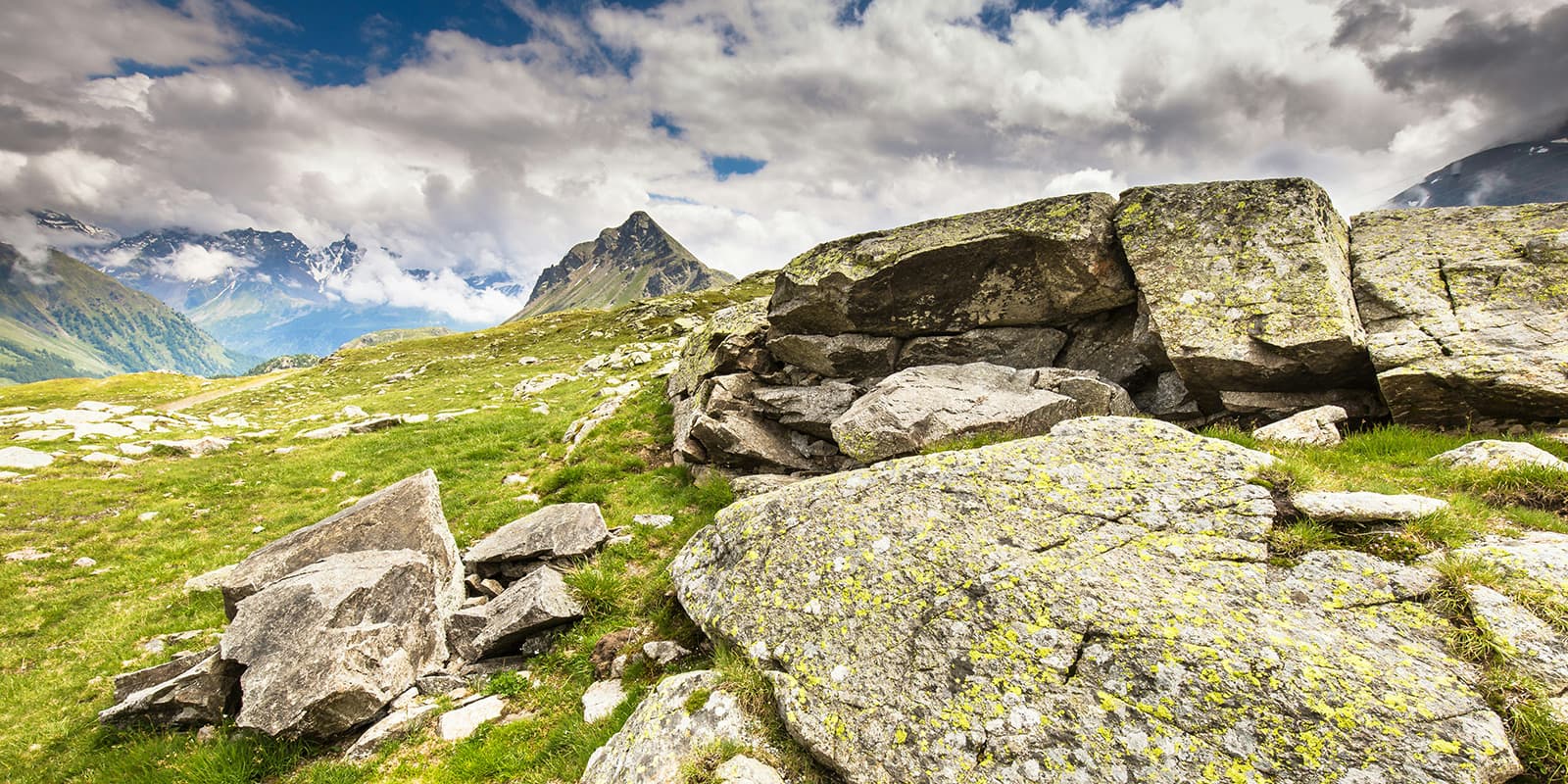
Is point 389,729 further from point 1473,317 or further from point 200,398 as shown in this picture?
point 200,398

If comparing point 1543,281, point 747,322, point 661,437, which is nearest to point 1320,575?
point 1543,281

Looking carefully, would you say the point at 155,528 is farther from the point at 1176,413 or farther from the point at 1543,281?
the point at 1543,281

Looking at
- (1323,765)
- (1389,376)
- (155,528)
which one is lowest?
(155,528)

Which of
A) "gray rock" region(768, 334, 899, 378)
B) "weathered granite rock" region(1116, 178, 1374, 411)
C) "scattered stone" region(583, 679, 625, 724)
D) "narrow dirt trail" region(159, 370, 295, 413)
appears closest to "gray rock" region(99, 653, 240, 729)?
"scattered stone" region(583, 679, 625, 724)

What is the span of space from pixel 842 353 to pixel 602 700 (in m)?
11.8

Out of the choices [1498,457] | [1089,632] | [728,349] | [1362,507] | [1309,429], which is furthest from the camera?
[728,349]

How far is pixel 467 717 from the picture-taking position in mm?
9281

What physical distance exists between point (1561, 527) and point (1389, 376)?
4468 millimetres

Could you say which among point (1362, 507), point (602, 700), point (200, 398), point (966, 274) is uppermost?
point (966, 274)

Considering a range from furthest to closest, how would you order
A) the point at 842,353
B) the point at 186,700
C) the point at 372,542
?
1. the point at 842,353
2. the point at 372,542
3. the point at 186,700

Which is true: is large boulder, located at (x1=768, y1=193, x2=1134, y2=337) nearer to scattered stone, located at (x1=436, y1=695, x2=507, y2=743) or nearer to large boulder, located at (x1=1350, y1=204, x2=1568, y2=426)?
large boulder, located at (x1=1350, y1=204, x2=1568, y2=426)

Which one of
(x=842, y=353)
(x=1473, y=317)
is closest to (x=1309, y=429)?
(x=1473, y=317)

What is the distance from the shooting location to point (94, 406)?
38.1 metres

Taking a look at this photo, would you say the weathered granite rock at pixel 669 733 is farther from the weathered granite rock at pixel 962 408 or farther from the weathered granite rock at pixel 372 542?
the weathered granite rock at pixel 962 408
